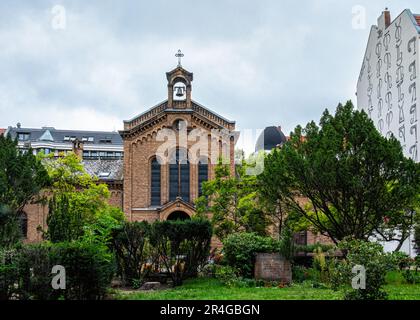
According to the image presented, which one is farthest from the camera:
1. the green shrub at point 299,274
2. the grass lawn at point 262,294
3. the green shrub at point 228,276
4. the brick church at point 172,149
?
the brick church at point 172,149

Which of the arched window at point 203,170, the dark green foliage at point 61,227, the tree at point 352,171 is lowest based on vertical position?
the dark green foliage at point 61,227

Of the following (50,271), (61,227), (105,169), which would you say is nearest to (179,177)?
(105,169)

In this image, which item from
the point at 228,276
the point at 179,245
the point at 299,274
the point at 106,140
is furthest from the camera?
the point at 106,140

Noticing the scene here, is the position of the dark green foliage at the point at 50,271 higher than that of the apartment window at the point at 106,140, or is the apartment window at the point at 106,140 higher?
the apartment window at the point at 106,140

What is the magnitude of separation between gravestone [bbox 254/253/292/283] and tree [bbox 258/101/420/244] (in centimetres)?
294

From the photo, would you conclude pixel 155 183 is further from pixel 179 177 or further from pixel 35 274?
pixel 35 274

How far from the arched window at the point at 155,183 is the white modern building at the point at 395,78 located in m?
18.6

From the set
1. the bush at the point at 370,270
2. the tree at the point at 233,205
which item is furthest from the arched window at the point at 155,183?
the bush at the point at 370,270

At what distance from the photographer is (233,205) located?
112 ft

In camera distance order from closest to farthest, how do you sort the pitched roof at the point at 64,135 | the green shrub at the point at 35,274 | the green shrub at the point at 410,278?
the green shrub at the point at 35,274, the green shrub at the point at 410,278, the pitched roof at the point at 64,135

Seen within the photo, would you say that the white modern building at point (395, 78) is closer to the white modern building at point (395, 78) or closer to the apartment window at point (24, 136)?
the white modern building at point (395, 78)

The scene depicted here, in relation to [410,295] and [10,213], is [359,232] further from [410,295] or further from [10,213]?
[10,213]

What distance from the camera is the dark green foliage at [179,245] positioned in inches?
895

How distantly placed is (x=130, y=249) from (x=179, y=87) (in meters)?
22.0
